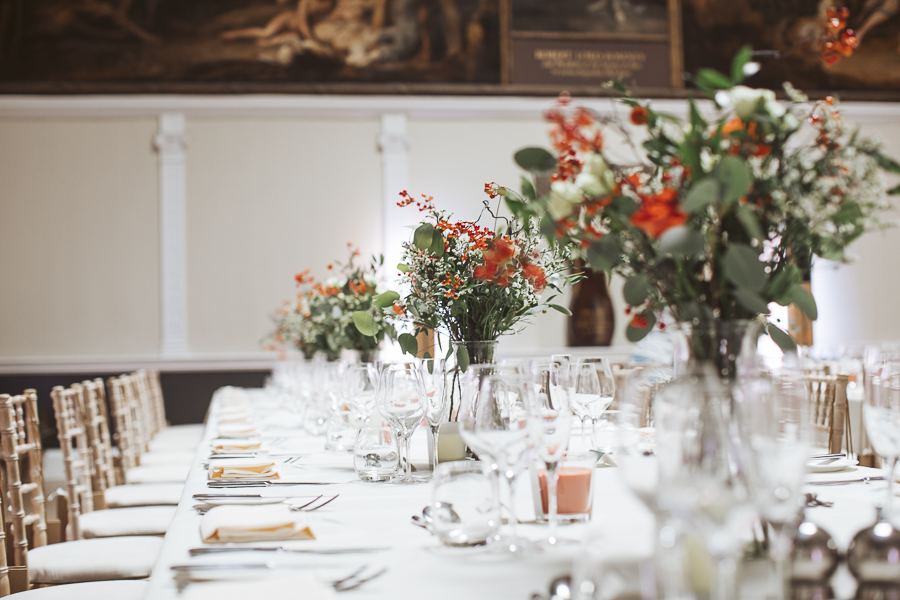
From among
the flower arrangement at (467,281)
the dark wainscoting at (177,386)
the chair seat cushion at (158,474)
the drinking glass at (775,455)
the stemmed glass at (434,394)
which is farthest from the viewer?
the dark wainscoting at (177,386)

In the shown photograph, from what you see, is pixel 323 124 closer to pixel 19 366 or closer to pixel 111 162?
pixel 111 162

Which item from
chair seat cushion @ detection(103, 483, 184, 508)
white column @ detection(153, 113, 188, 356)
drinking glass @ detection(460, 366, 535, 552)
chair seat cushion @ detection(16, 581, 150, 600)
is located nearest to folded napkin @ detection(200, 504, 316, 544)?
drinking glass @ detection(460, 366, 535, 552)

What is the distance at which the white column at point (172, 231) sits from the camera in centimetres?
750

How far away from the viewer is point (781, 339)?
1.63 m

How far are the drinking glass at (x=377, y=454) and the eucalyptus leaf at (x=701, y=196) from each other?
1092 millimetres

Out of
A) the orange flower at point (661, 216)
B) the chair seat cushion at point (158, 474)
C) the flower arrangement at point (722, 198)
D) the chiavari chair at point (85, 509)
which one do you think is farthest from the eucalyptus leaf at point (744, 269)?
the chair seat cushion at point (158, 474)

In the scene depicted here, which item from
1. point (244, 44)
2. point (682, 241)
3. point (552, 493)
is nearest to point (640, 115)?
point (682, 241)

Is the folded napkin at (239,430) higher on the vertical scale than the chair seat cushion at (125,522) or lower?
higher

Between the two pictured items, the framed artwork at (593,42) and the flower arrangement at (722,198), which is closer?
the flower arrangement at (722,198)

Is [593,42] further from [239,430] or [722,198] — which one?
[722,198]

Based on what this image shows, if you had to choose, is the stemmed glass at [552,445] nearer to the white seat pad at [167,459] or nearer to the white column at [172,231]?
the white seat pad at [167,459]

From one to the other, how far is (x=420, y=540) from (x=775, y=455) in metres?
0.62

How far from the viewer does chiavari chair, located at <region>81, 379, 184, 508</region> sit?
3305 mm

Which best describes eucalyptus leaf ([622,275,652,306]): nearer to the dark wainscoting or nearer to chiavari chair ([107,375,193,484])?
chiavari chair ([107,375,193,484])
